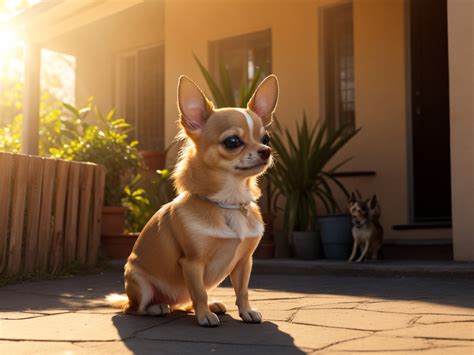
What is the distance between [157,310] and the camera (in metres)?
3.88

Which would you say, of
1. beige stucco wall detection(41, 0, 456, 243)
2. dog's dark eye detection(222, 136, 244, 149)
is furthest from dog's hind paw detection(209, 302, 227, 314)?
beige stucco wall detection(41, 0, 456, 243)

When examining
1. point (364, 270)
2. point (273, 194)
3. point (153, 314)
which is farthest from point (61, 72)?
point (153, 314)

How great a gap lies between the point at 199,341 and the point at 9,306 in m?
1.85

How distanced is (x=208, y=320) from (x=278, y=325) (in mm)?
363

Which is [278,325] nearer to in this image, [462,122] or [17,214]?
[17,214]

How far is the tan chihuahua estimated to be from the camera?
3.52 meters

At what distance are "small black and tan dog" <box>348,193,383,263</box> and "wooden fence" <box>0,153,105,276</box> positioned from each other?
8.32 feet

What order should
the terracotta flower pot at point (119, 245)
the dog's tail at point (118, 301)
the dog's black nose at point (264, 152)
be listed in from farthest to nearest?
the terracotta flower pot at point (119, 245) → the dog's tail at point (118, 301) → the dog's black nose at point (264, 152)

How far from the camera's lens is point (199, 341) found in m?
3.18

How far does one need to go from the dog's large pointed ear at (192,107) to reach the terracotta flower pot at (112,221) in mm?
4313

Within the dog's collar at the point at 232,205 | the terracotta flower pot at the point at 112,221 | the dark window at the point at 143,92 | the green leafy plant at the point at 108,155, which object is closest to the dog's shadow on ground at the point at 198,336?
the dog's collar at the point at 232,205

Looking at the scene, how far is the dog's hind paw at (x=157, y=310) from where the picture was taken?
389 centimetres

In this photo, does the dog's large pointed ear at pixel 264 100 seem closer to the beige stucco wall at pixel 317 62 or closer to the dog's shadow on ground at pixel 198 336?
the dog's shadow on ground at pixel 198 336

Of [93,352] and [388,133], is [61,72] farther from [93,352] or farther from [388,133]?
[93,352]
